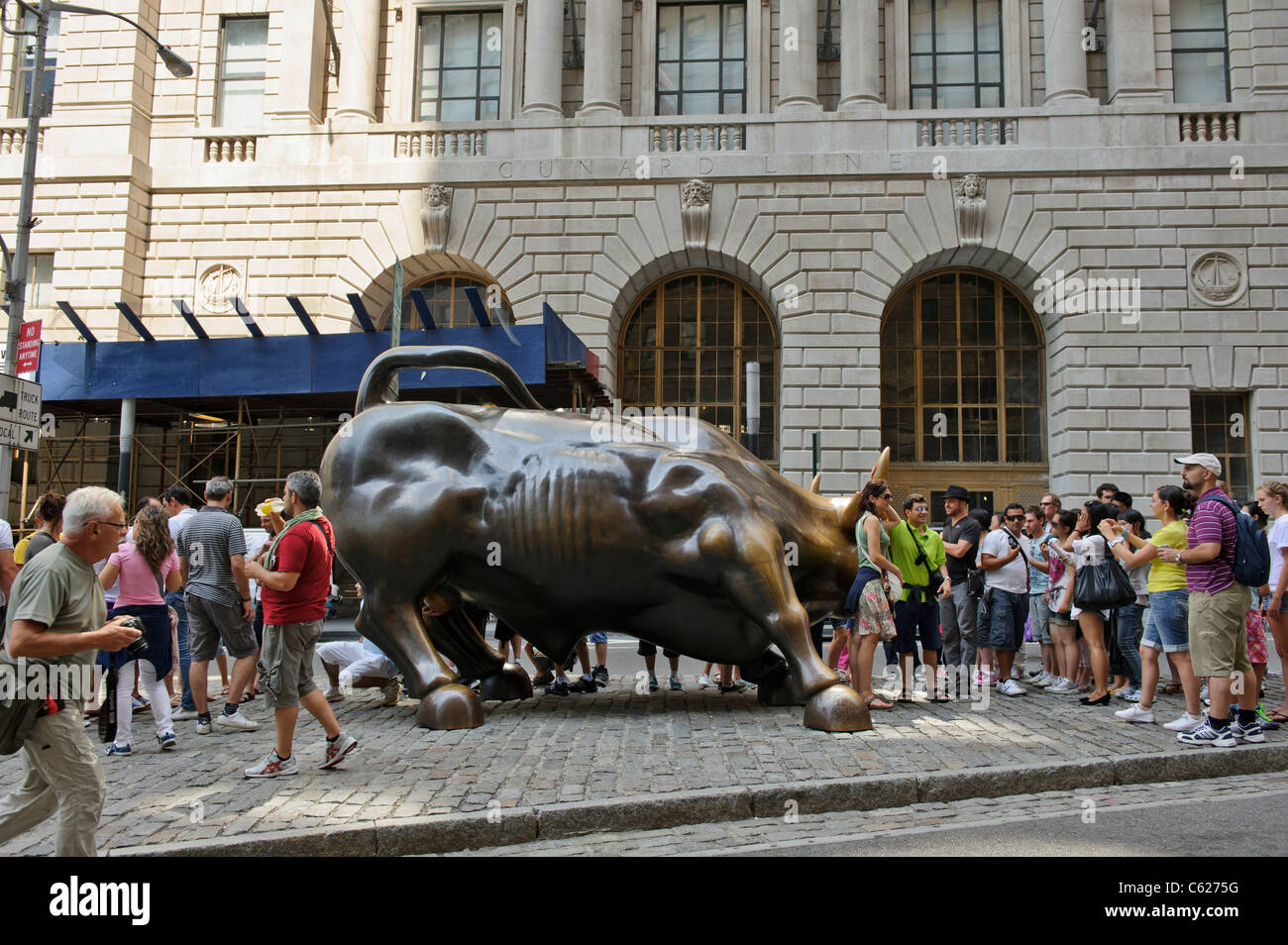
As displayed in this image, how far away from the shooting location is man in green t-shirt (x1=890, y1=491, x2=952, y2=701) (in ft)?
28.2

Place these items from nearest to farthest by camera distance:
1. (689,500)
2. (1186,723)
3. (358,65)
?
(1186,723) < (689,500) < (358,65)

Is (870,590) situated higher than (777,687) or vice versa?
(870,590)

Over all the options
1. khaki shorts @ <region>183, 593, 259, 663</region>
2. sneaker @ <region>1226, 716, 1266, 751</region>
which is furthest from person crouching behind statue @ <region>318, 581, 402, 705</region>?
sneaker @ <region>1226, 716, 1266, 751</region>

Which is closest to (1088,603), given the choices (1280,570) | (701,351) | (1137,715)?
(1137,715)

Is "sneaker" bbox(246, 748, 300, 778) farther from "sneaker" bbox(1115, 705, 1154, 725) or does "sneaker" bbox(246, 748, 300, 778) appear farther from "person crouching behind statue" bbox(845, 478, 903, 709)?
"sneaker" bbox(1115, 705, 1154, 725)

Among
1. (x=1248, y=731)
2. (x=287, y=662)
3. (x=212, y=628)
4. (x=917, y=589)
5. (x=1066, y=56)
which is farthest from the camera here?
(x=1066, y=56)

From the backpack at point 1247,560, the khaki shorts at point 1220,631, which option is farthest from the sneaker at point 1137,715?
the backpack at point 1247,560

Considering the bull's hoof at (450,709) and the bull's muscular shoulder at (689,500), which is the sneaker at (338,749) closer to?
the bull's hoof at (450,709)

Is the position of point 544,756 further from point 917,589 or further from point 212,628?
point 917,589

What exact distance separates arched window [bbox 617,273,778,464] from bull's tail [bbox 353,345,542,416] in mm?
13448

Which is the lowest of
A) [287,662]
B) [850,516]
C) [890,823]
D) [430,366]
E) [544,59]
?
[890,823]

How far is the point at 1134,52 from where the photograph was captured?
20.0m

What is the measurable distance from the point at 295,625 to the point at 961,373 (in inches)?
708

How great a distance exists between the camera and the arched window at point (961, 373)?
2100cm
